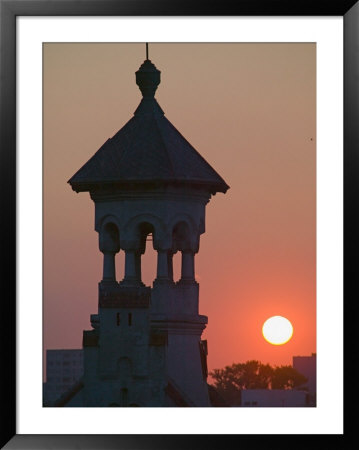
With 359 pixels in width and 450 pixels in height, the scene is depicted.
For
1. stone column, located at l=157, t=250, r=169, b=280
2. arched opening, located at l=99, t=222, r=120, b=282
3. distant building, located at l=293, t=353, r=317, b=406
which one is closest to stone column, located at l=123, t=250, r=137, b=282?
arched opening, located at l=99, t=222, r=120, b=282

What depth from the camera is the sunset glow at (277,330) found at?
1666 centimetres

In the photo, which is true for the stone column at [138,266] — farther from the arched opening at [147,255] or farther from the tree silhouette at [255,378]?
the tree silhouette at [255,378]

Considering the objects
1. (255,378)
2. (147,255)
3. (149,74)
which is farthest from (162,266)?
(149,74)

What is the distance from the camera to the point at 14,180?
9.91 m

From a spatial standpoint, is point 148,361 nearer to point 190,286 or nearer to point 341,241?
point 190,286

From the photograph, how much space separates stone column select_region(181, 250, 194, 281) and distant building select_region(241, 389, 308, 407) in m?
15.3

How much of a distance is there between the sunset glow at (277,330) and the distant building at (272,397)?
569mm

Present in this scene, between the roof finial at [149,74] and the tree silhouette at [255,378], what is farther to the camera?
the tree silhouette at [255,378]

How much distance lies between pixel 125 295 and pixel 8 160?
26.7 meters

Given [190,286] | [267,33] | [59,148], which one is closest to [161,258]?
[190,286]

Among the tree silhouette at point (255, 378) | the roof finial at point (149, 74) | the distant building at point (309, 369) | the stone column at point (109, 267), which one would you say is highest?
the roof finial at point (149, 74)

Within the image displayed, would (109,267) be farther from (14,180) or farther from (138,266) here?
(14,180)

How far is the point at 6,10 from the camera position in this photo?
32.6ft

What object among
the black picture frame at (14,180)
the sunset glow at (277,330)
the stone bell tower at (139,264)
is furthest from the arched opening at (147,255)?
the black picture frame at (14,180)
